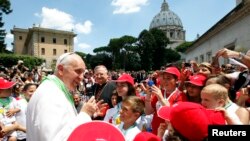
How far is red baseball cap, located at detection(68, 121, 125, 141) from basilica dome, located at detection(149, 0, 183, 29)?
145m

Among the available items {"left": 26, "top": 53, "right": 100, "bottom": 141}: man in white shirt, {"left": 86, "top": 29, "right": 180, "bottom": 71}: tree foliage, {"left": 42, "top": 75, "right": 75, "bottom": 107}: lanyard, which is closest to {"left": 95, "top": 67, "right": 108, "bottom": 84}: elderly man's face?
{"left": 26, "top": 53, "right": 100, "bottom": 141}: man in white shirt

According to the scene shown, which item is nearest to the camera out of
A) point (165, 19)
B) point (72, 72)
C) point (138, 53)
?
point (72, 72)

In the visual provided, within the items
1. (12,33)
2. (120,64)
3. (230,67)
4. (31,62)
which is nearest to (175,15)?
(120,64)

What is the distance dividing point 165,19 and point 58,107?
475 feet

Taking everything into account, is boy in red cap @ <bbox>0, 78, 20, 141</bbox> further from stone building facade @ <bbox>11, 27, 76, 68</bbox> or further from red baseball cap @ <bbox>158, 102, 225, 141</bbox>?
stone building facade @ <bbox>11, 27, 76, 68</bbox>

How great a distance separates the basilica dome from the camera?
145 meters

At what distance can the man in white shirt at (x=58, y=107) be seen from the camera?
299cm

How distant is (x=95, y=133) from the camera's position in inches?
78.7

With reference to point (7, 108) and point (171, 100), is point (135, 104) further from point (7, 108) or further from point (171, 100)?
point (7, 108)

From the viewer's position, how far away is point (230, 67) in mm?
8578

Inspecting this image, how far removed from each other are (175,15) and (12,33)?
75611 mm

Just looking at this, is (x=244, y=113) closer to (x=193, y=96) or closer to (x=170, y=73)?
(x=193, y=96)

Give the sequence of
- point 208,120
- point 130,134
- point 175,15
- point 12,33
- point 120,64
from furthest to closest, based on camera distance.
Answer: point 175,15 → point 12,33 → point 120,64 → point 130,134 → point 208,120

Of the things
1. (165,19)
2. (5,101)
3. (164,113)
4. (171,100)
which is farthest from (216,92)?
(165,19)
